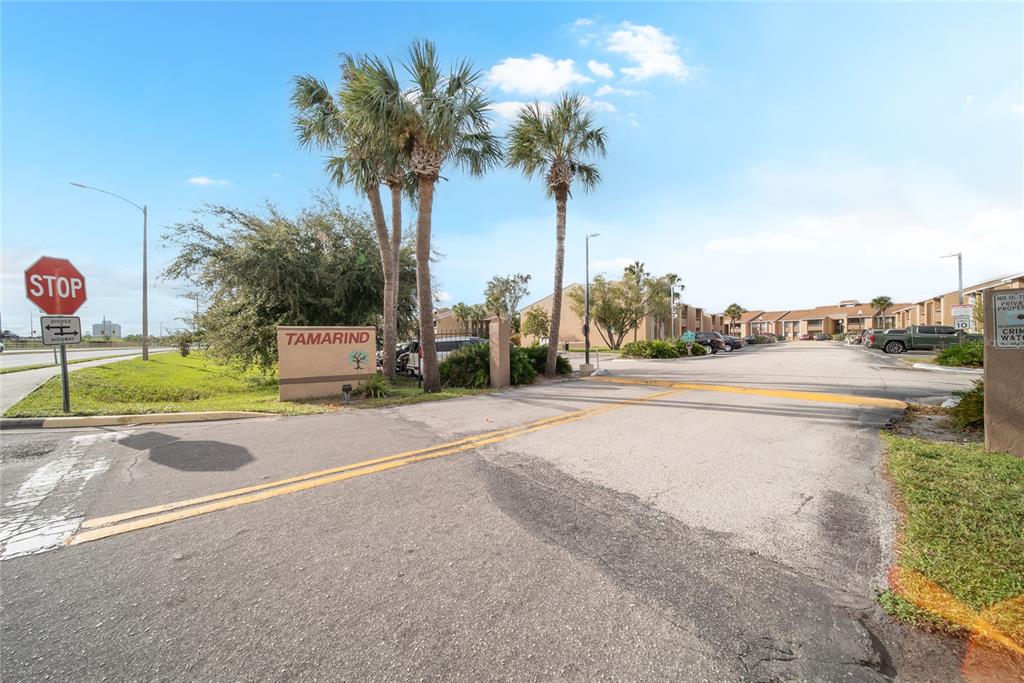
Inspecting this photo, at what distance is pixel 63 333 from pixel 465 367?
911 centimetres

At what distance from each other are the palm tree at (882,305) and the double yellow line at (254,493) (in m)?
104

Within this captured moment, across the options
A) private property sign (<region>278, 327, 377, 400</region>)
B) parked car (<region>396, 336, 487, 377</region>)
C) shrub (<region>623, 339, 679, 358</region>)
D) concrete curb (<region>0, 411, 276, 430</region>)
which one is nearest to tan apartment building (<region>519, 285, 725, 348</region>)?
shrub (<region>623, 339, 679, 358</region>)

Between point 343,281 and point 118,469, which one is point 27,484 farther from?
point 343,281

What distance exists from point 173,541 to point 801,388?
13813mm

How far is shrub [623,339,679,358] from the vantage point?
98.7 ft

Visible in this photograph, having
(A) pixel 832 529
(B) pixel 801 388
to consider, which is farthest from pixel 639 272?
(A) pixel 832 529

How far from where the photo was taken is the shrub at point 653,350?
98.7 feet

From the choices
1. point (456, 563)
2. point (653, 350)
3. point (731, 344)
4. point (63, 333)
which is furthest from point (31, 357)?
point (731, 344)

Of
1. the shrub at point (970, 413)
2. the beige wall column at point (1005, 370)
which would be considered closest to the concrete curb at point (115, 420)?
the beige wall column at point (1005, 370)

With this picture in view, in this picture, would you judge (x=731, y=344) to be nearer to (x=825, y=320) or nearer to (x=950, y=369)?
(x=950, y=369)

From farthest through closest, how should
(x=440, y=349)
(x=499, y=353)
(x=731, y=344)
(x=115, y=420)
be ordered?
(x=731, y=344) < (x=440, y=349) < (x=499, y=353) < (x=115, y=420)

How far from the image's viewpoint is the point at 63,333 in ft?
30.2

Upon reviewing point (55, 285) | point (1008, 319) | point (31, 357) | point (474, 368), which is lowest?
point (474, 368)

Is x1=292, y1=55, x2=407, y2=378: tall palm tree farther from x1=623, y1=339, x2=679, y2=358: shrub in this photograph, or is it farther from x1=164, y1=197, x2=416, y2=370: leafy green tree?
x1=623, y1=339, x2=679, y2=358: shrub
